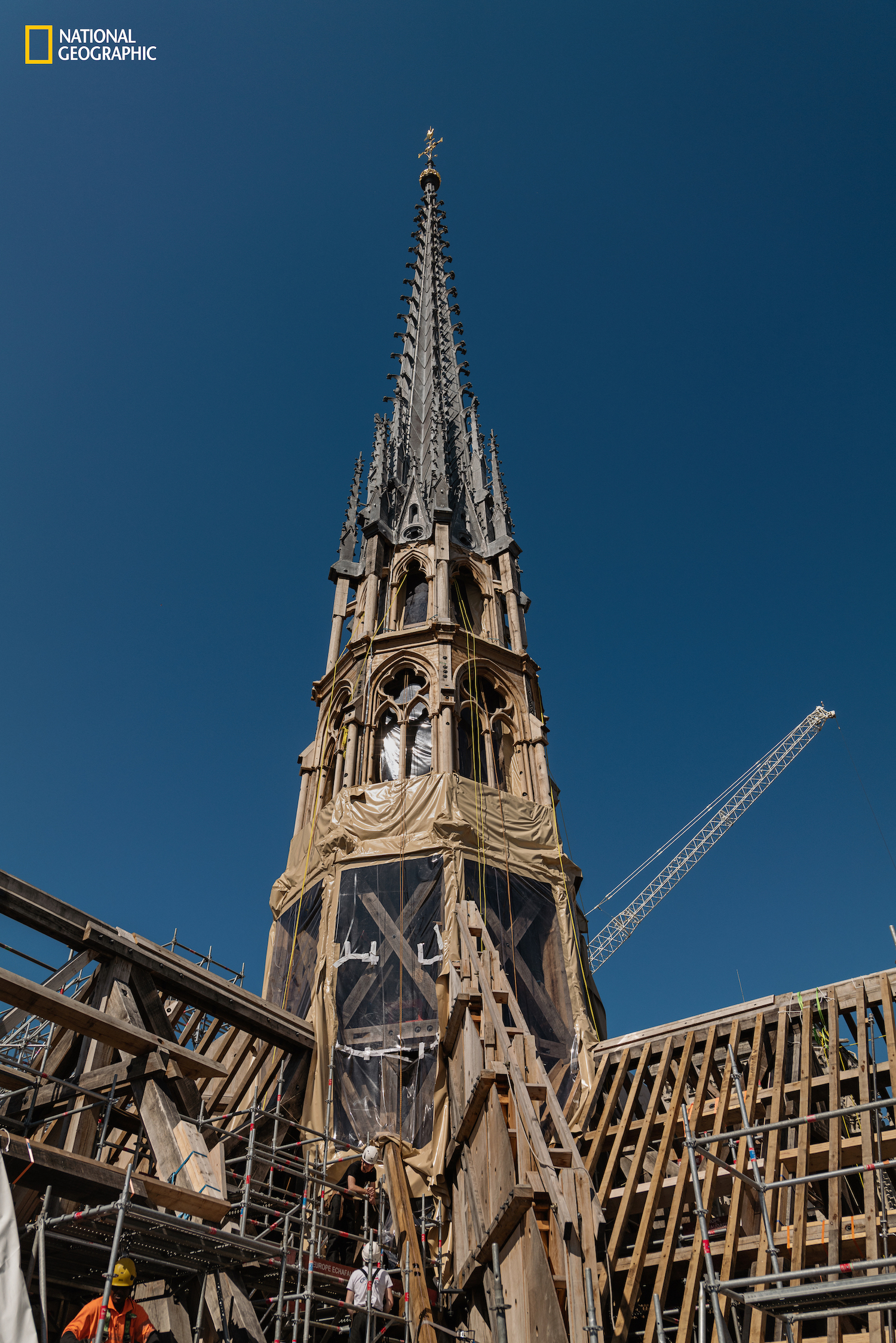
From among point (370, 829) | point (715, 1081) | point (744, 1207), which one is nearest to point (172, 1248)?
point (744, 1207)

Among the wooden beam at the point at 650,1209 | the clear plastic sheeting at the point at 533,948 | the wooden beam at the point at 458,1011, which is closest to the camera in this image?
the wooden beam at the point at 650,1209

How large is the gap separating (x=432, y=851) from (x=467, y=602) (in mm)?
10116

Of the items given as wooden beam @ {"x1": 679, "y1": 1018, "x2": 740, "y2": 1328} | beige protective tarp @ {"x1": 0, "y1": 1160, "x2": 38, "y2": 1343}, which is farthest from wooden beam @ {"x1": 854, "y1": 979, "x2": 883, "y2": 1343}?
beige protective tarp @ {"x1": 0, "y1": 1160, "x2": 38, "y2": 1343}

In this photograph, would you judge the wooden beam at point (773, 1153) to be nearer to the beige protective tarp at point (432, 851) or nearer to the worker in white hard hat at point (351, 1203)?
the beige protective tarp at point (432, 851)

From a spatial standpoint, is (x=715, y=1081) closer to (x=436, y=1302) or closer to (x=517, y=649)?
(x=436, y=1302)

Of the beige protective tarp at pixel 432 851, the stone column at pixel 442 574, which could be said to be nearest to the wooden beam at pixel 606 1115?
the beige protective tarp at pixel 432 851

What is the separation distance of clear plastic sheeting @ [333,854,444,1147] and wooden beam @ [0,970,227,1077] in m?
6.41

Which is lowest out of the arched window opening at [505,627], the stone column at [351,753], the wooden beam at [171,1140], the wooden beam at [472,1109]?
the wooden beam at [171,1140]

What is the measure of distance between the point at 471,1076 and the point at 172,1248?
168 inches

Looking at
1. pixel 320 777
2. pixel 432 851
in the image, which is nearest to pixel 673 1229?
pixel 432 851

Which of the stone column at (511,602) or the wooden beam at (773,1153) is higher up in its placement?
the stone column at (511,602)

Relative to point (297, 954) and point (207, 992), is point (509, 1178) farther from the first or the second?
point (297, 954)

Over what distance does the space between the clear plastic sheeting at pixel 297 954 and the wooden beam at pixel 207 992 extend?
5.08ft

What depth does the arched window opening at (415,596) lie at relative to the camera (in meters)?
25.3
